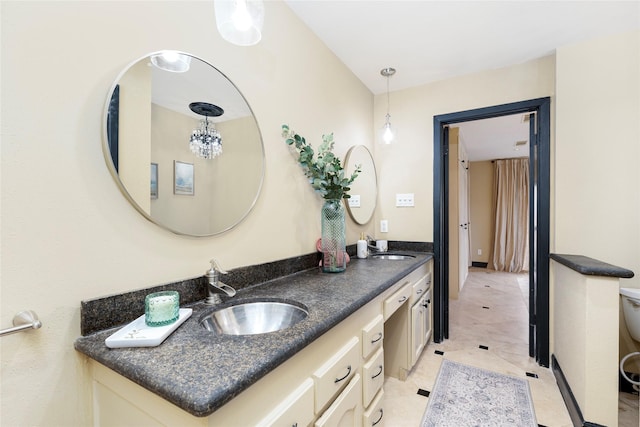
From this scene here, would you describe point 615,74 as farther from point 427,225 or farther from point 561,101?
point 427,225

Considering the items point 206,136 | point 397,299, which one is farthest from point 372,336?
point 206,136

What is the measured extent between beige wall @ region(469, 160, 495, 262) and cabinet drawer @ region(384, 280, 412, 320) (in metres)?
5.05

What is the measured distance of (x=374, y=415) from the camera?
128 cm

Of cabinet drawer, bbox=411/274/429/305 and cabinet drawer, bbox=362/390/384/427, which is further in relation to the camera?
cabinet drawer, bbox=411/274/429/305

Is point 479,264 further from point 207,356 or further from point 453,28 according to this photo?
point 207,356

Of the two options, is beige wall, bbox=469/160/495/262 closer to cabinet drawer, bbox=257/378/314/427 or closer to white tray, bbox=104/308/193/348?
cabinet drawer, bbox=257/378/314/427

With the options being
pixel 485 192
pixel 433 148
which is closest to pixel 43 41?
pixel 433 148

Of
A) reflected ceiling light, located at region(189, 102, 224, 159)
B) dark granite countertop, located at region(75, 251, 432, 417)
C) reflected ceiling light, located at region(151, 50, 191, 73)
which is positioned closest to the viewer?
dark granite countertop, located at region(75, 251, 432, 417)

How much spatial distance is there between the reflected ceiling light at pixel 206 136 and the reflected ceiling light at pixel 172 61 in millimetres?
131

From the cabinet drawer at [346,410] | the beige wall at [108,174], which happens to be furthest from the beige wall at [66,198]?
the cabinet drawer at [346,410]

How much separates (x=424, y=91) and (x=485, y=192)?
4.35m

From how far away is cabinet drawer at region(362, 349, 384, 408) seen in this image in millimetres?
1181

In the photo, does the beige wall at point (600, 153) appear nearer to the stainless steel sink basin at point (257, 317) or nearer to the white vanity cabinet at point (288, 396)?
the white vanity cabinet at point (288, 396)

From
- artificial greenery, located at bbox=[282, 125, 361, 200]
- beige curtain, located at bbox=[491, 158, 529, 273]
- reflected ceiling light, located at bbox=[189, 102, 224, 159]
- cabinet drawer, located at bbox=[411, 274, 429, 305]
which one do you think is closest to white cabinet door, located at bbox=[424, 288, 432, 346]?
cabinet drawer, located at bbox=[411, 274, 429, 305]
